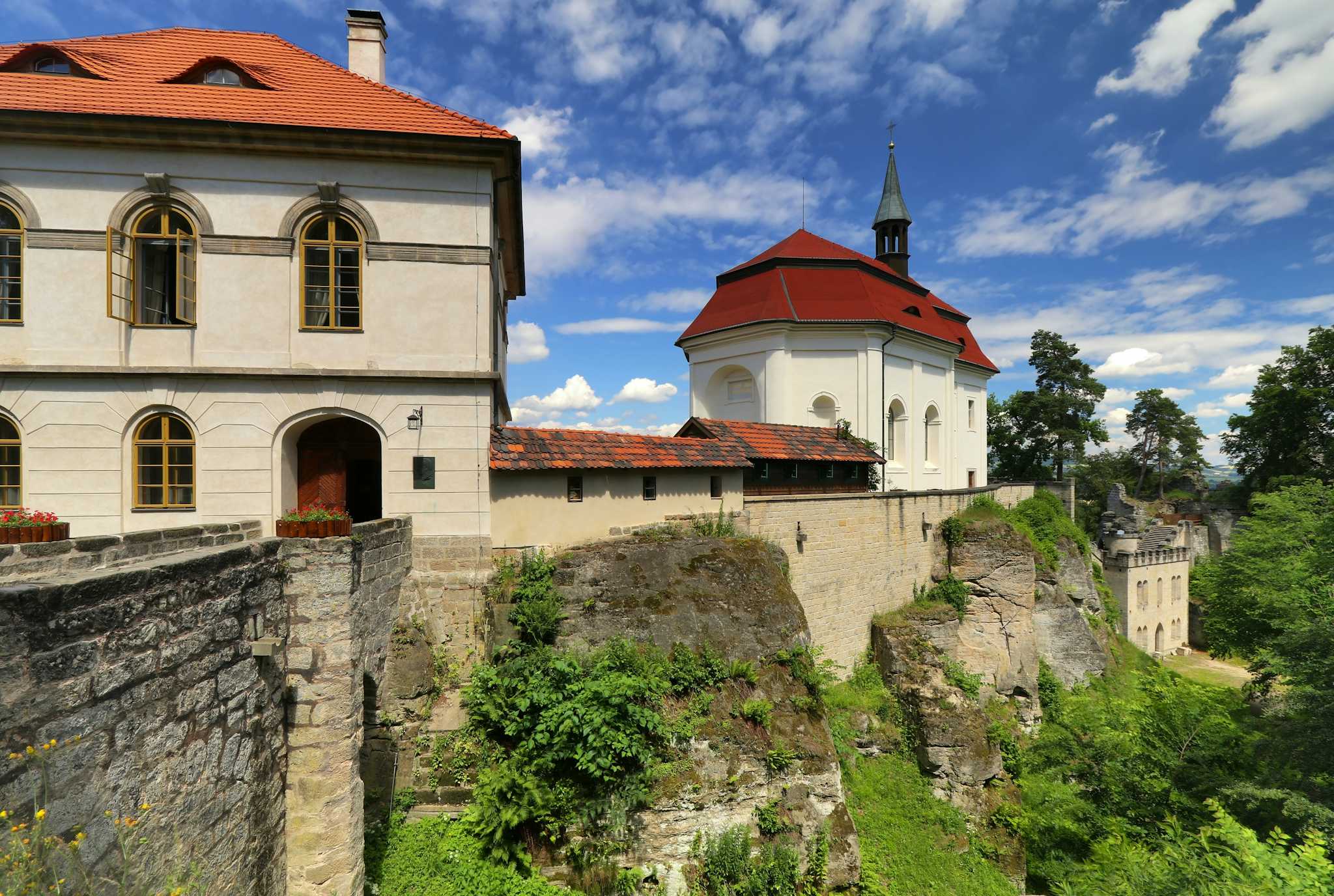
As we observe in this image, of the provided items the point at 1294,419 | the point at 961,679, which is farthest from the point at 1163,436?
the point at 961,679

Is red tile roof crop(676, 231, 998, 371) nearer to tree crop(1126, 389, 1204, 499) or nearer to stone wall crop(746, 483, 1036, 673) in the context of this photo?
stone wall crop(746, 483, 1036, 673)

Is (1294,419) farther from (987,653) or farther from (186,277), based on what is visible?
(186,277)

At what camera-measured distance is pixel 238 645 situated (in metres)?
4.74

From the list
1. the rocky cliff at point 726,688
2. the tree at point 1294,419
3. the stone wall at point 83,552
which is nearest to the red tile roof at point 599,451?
the rocky cliff at point 726,688

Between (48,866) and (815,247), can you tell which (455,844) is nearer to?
Result: (48,866)

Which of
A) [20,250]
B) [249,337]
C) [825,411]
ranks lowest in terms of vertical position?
[825,411]

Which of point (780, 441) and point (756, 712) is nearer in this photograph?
point (756, 712)

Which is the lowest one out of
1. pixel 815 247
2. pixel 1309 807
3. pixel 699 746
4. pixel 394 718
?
pixel 1309 807

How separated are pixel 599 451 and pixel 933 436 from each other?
1832 cm

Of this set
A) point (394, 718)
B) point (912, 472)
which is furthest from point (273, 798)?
point (912, 472)

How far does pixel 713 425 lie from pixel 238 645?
10936 mm

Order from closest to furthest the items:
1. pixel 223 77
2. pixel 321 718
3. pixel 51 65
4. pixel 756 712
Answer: pixel 321 718
pixel 756 712
pixel 51 65
pixel 223 77

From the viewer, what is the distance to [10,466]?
28.1 ft

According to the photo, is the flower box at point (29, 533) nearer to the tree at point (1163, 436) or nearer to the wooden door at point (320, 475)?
the wooden door at point (320, 475)
